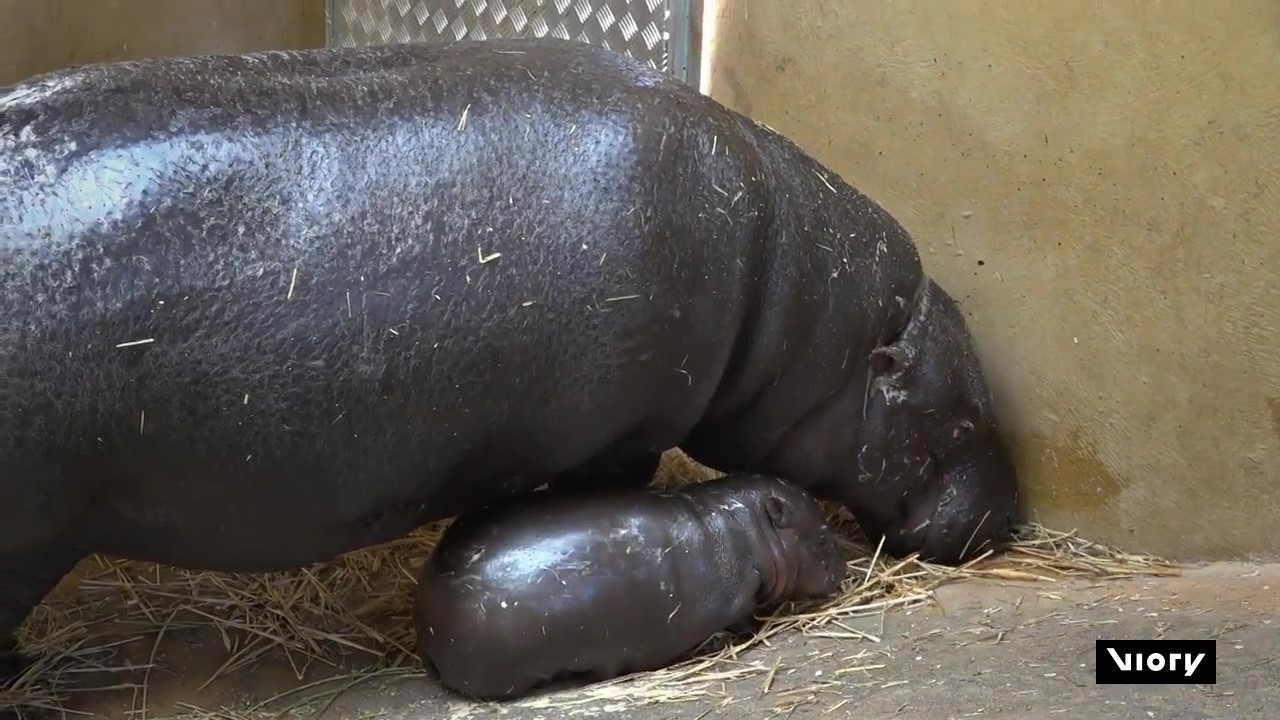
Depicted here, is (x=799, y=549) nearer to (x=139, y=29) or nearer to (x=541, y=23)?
(x=541, y=23)

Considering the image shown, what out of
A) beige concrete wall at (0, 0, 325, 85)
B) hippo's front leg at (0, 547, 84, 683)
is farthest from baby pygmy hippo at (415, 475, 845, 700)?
beige concrete wall at (0, 0, 325, 85)

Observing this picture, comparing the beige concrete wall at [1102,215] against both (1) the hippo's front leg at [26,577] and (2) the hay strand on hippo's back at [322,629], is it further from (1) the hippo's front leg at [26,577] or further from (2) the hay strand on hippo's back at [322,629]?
(1) the hippo's front leg at [26,577]

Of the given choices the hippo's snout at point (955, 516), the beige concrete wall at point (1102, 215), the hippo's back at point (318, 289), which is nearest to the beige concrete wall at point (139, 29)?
the hippo's back at point (318, 289)

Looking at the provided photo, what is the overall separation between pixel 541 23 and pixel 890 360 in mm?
1854

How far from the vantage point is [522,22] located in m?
4.22

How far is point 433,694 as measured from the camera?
8.08 ft

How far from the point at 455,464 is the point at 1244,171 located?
6.13 feet

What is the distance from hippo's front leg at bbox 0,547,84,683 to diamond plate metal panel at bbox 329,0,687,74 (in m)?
2.08

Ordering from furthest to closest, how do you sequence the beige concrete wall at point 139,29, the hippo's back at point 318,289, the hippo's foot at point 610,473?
the beige concrete wall at point 139,29 < the hippo's foot at point 610,473 < the hippo's back at point 318,289

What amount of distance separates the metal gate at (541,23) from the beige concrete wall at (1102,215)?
0.48 metres

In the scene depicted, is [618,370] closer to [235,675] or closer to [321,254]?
[321,254]

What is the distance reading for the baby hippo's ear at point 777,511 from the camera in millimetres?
2771

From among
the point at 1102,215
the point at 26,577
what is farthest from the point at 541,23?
the point at 26,577

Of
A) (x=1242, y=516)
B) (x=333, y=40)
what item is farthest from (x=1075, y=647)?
(x=333, y=40)
